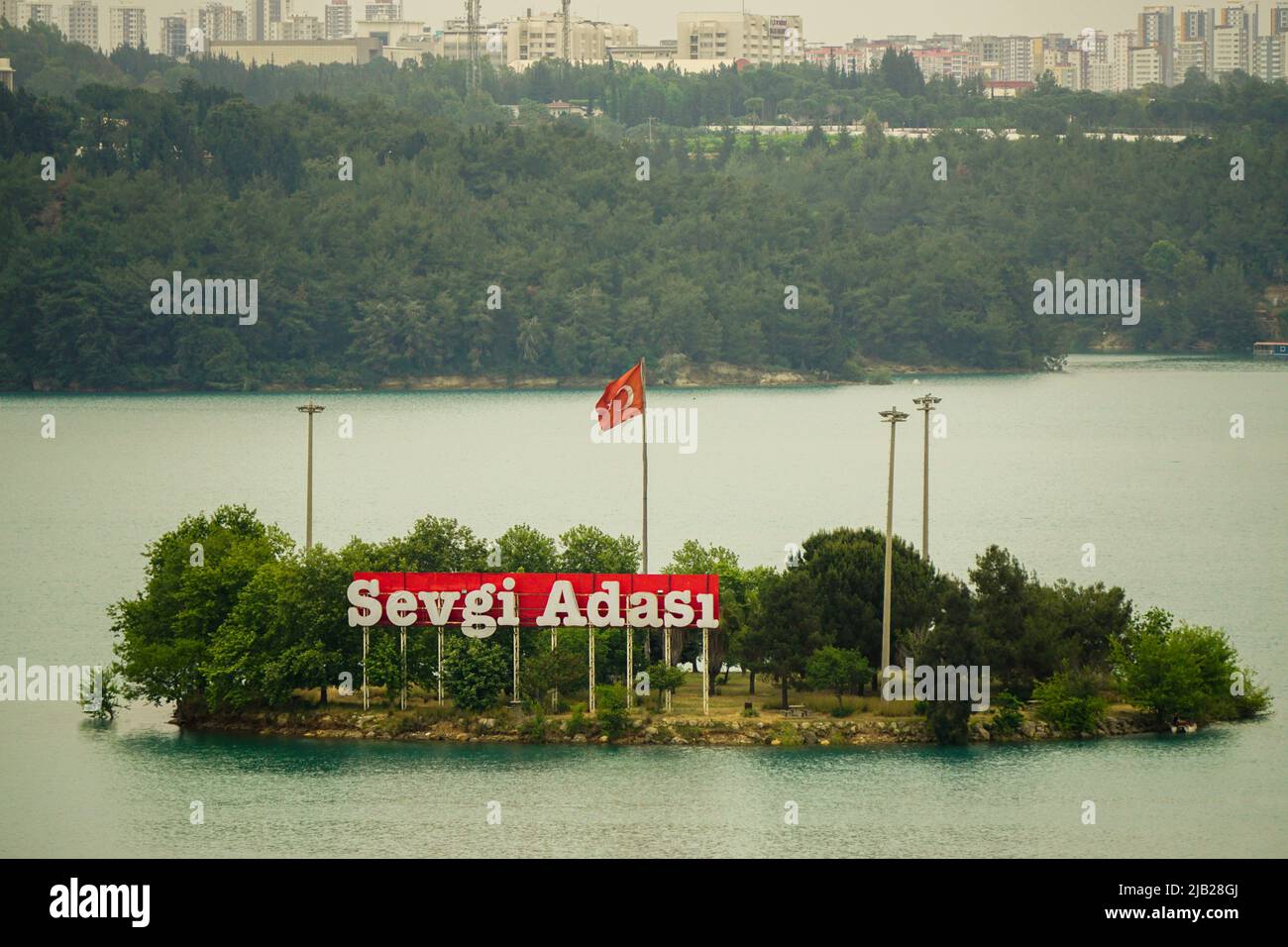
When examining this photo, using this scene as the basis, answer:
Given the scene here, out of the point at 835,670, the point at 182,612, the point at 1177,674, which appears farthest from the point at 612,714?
the point at 1177,674

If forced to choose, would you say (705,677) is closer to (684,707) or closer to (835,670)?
(684,707)

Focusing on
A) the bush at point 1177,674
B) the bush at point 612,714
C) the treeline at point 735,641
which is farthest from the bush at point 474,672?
the bush at point 1177,674

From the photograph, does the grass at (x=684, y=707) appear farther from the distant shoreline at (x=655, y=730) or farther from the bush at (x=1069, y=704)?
the bush at (x=1069, y=704)

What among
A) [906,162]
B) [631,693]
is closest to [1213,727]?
[631,693]

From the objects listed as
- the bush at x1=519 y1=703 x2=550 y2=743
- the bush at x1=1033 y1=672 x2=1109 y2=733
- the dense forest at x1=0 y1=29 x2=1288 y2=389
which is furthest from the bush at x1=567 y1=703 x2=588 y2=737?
the dense forest at x1=0 y1=29 x2=1288 y2=389

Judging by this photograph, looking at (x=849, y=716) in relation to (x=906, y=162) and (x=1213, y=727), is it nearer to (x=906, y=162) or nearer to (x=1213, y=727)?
(x=1213, y=727)
